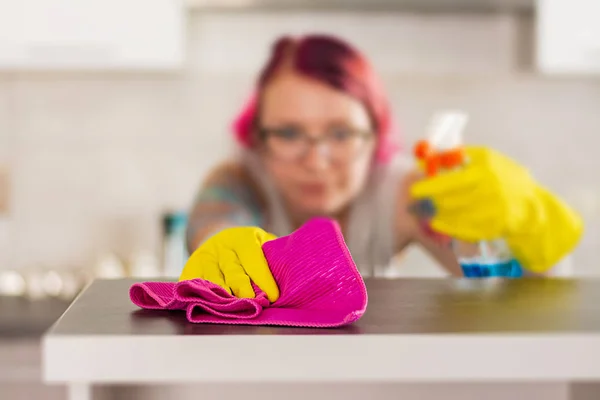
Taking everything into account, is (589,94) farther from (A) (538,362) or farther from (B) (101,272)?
(A) (538,362)

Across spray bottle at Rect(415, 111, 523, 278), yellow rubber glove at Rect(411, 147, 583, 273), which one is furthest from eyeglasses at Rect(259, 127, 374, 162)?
spray bottle at Rect(415, 111, 523, 278)

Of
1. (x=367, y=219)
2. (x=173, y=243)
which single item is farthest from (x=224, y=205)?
(x=173, y=243)

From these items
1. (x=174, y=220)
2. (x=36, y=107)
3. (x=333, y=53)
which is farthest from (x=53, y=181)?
(x=333, y=53)

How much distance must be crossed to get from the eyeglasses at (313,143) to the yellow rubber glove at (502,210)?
0.66m

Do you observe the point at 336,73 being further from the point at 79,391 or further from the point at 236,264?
the point at 79,391

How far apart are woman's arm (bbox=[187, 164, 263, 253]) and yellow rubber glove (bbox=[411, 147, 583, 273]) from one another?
1.95 ft

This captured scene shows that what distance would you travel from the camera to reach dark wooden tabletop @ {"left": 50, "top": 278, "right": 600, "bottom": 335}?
0.56m

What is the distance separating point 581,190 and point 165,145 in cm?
132

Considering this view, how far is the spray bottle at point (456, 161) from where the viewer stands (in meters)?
0.92

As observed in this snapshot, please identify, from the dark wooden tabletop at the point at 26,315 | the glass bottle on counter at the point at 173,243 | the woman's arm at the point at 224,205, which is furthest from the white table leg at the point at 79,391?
the glass bottle on counter at the point at 173,243

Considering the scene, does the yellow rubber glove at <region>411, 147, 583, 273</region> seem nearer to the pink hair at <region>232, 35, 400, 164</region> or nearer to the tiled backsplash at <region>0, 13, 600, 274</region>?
the pink hair at <region>232, 35, 400, 164</region>

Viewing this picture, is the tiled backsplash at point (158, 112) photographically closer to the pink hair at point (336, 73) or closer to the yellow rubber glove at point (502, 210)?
the pink hair at point (336, 73)

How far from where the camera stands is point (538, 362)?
54 centimetres

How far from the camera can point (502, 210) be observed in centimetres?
112
